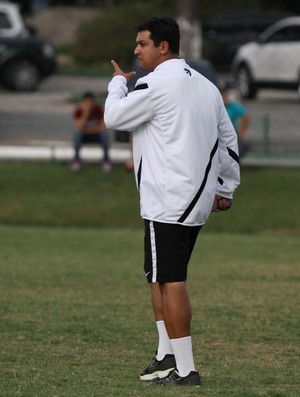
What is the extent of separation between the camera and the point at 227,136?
6879 millimetres

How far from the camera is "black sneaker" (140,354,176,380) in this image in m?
6.90

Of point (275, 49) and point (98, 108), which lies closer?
point (98, 108)

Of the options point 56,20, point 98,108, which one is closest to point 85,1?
point 56,20

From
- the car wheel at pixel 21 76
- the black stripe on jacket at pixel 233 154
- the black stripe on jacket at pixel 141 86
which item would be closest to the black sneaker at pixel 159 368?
the black stripe on jacket at pixel 233 154

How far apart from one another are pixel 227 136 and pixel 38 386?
164 centimetres

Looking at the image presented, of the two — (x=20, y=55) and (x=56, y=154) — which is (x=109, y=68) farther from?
(x=56, y=154)

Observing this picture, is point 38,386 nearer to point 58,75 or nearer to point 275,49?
point 275,49

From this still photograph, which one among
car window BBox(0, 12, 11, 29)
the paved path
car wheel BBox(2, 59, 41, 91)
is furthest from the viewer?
car window BBox(0, 12, 11, 29)

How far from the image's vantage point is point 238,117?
20.8 metres

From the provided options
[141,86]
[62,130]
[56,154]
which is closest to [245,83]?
[62,130]

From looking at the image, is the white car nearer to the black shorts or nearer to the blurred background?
the blurred background

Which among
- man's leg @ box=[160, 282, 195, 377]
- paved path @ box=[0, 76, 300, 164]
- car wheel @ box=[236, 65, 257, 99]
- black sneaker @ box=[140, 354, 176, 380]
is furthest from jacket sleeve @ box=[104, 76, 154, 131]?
car wheel @ box=[236, 65, 257, 99]

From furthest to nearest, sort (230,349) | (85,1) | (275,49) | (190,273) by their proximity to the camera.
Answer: (85,1), (275,49), (190,273), (230,349)

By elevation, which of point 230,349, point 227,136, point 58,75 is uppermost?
point 227,136
